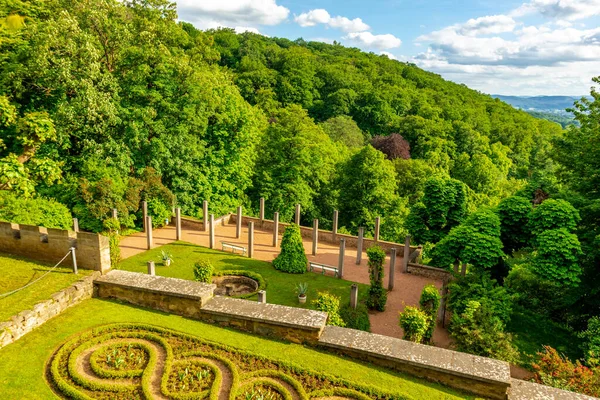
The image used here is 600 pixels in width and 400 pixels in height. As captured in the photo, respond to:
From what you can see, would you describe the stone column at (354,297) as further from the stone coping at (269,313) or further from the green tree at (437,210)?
the stone coping at (269,313)

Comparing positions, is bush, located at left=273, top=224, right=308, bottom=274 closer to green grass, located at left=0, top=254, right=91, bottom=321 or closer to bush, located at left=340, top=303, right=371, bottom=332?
bush, located at left=340, top=303, right=371, bottom=332

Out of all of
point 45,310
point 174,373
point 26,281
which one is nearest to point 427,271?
point 174,373

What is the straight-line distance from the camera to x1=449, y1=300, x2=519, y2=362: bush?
40.6 ft

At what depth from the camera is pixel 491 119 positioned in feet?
240

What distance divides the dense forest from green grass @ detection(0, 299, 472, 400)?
3.25 m

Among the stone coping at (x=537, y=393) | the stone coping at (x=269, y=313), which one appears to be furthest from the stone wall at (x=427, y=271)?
the stone coping at (x=269, y=313)

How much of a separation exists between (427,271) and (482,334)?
357 inches

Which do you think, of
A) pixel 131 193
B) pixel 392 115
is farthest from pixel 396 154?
pixel 131 193

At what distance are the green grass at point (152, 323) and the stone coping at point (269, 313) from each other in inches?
17.0

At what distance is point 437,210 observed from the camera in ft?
67.7

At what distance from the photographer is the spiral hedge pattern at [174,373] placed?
763 cm

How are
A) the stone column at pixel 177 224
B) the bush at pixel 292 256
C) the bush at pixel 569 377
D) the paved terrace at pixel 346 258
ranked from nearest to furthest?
the bush at pixel 569 377, the paved terrace at pixel 346 258, the bush at pixel 292 256, the stone column at pixel 177 224

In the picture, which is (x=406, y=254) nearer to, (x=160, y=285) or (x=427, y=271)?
(x=427, y=271)

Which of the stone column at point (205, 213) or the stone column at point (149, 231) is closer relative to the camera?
the stone column at point (149, 231)
